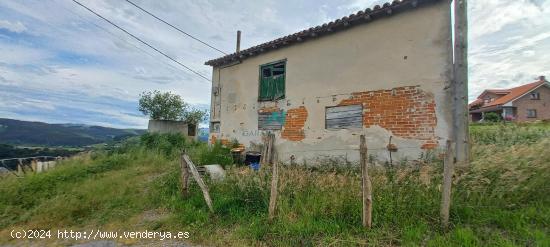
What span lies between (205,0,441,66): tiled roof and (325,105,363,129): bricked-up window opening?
2.43 metres

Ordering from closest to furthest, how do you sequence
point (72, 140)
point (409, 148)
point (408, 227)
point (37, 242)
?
point (408, 227), point (37, 242), point (409, 148), point (72, 140)

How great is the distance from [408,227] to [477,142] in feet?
16.0

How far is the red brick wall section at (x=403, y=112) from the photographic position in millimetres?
6305

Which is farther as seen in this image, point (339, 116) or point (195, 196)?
point (339, 116)

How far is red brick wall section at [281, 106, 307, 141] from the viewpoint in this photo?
29.1ft

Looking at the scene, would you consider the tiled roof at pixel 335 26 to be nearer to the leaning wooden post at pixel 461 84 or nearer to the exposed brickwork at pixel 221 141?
the leaning wooden post at pixel 461 84

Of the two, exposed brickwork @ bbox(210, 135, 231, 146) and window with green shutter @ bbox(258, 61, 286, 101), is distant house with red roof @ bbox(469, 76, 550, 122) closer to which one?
window with green shutter @ bbox(258, 61, 286, 101)

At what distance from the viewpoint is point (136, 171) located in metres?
9.59

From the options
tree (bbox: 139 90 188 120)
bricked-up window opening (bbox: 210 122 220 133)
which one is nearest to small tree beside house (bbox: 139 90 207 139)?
tree (bbox: 139 90 188 120)

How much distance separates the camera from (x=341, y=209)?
4.20m

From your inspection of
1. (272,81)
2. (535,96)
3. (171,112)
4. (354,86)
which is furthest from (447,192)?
(535,96)

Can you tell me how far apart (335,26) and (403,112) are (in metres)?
3.29

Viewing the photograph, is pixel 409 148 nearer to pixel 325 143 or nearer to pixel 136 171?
pixel 325 143

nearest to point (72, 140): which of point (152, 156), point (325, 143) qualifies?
point (152, 156)
